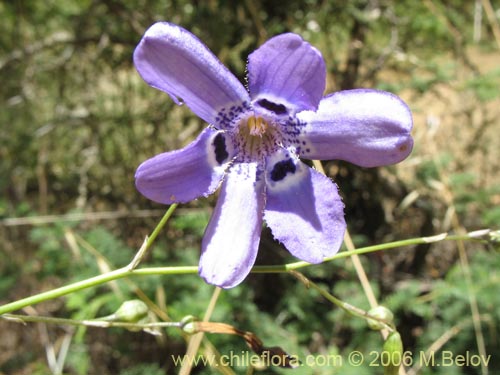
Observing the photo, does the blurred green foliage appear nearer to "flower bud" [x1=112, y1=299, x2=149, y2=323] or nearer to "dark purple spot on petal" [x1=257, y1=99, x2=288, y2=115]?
"flower bud" [x1=112, y1=299, x2=149, y2=323]

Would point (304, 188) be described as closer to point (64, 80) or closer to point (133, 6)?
point (133, 6)

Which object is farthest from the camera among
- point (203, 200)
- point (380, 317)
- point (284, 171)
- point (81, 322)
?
point (203, 200)

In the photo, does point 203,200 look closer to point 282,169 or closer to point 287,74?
point 282,169

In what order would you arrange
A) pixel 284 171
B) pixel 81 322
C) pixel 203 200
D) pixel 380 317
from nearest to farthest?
pixel 81 322 → pixel 380 317 → pixel 284 171 → pixel 203 200

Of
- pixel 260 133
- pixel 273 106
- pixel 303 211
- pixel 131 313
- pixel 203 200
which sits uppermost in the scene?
pixel 273 106

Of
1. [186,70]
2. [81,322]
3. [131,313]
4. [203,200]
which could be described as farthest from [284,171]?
[203,200]

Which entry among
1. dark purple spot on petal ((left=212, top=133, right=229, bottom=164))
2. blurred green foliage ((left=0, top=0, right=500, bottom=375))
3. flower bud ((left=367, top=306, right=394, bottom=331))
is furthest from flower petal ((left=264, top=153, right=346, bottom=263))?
blurred green foliage ((left=0, top=0, right=500, bottom=375))

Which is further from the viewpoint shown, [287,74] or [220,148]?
[220,148]
